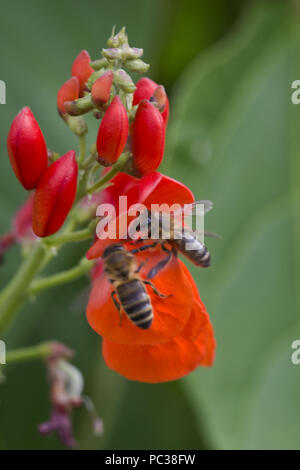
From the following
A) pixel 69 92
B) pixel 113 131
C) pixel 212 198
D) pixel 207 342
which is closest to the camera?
pixel 113 131

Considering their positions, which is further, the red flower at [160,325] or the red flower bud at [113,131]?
the red flower at [160,325]

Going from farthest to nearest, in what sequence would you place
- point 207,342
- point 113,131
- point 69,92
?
point 207,342 < point 69,92 < point 113,131

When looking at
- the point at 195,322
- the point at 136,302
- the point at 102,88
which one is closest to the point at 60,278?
the point at 136,302

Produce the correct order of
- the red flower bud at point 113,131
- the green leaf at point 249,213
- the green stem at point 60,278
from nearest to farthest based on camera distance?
the red flower bud at point 113,131
the green stem at point 60,278
the green leaf at point 249,213

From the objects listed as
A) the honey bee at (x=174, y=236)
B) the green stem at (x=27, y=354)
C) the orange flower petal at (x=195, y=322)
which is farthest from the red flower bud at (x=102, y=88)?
the green stem at (x=27, y=354)

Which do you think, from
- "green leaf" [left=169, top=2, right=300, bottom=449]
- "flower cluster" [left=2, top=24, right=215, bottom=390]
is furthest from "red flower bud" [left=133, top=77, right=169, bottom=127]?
"green leaf" [left=169, top=2, right=300, bottom=449]

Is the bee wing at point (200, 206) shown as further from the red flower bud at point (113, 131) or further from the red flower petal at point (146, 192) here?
the red flower bud at point (113, 131)

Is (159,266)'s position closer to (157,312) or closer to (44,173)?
(157,312)
